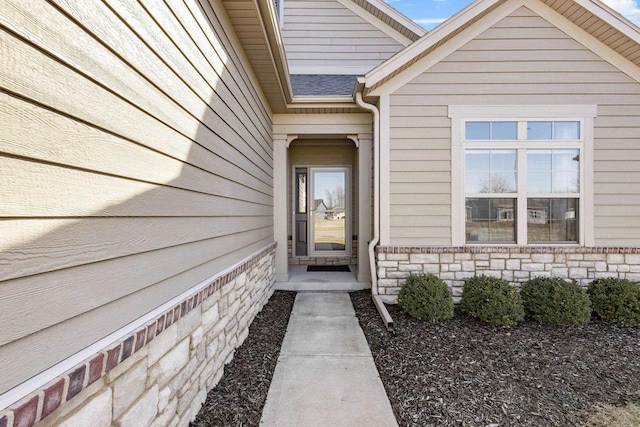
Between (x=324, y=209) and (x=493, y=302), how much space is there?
3.76m

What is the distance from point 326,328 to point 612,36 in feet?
16.8

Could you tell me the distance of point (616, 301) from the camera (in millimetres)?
3965

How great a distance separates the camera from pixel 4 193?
944 mm

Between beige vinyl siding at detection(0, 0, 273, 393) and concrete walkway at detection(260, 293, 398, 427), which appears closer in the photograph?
beige vinyl siding at detection(0, 0, 273, 393)

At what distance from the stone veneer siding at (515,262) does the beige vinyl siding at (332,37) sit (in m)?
4.03

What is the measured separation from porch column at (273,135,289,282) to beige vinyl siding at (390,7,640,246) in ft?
6.09

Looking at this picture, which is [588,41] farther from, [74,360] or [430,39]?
[74,360]

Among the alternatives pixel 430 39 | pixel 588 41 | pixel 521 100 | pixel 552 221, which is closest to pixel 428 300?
pixel 552 221

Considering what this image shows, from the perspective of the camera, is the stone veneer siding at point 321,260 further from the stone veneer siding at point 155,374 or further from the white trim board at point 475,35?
the stone veneer siding at point 155,374

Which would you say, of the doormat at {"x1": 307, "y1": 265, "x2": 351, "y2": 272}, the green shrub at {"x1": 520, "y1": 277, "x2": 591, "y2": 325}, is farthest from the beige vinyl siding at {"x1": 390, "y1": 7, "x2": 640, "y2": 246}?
the doormat at {"x1": 307, "y1": 265, "x2": 351, "y2": 272}

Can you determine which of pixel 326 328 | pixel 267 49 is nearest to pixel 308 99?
pixel 267 49

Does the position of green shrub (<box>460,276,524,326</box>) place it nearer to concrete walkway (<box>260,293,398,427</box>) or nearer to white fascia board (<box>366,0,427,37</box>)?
concrete walkway (<box>260,293,398,427</box>)

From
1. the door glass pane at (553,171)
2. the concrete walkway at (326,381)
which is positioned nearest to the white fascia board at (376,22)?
the door glass pane at (553,171)

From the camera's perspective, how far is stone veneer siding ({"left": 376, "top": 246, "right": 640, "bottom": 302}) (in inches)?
177
